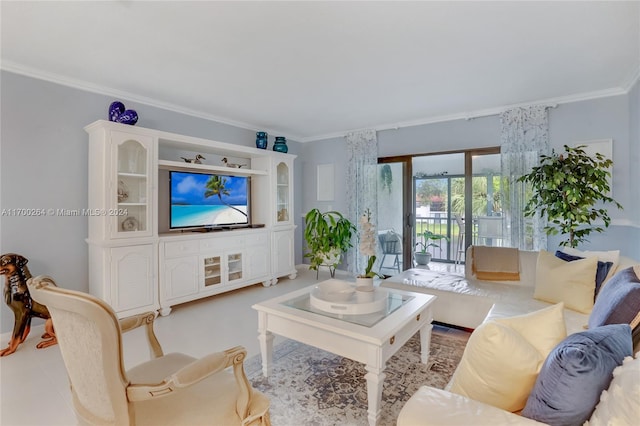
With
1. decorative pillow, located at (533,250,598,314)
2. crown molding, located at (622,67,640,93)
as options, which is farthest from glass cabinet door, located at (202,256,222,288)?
crown molding, located at (622,67,640,93)

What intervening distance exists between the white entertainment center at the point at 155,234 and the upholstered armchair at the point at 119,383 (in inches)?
83.4

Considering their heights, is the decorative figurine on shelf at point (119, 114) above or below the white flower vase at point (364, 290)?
above

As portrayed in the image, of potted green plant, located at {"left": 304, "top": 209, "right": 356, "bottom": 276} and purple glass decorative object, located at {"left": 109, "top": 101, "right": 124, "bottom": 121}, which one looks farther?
potted green plant, located at {"left": 304, "top": 209, "right": 356, "bottom": 276}

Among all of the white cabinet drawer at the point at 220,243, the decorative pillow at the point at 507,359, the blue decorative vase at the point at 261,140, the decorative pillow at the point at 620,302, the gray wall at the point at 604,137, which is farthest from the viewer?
the blue decorative vase at the point at 261,140

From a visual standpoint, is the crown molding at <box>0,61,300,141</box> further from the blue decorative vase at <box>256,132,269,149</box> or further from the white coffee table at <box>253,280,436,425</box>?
the white coffee table at <box>253,280,436,425</box>

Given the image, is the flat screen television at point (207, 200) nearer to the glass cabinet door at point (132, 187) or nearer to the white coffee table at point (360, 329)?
the glass cabinet door at point (132, 187)

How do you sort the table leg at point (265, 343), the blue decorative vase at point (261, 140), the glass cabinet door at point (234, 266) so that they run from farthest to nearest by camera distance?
1. the blue decorative vase at point (261, 140)
2. the glass cabinet door at point (234, 266)
3. the table leg at point (265, 343)

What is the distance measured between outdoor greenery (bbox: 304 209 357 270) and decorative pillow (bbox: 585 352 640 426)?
4035 mm

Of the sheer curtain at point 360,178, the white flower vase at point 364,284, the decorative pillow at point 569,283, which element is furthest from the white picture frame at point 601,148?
the white flower vase at point 364,284

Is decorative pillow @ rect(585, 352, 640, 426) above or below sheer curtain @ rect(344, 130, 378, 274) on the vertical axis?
below

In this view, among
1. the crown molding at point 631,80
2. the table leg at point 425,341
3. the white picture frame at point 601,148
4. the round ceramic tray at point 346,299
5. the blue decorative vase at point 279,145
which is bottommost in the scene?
the table leg at point 425,341

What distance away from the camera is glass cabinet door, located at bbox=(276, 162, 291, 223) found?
5.00 metres

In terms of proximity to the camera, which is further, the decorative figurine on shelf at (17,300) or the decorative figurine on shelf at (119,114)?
the decorative figurine on shelf at (119,114)

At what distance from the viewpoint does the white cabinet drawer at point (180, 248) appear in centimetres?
354
